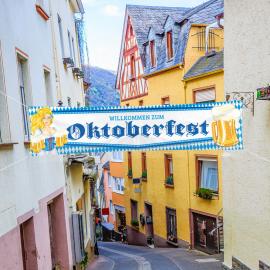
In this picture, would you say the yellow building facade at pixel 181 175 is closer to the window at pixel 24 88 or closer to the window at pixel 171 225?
the window at pixel 171 225

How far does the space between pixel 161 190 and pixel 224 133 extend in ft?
46.8

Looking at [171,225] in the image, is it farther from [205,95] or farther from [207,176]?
[205,95]

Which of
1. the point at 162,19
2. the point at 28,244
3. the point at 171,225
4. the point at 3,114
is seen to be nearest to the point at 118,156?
the point at 171,225

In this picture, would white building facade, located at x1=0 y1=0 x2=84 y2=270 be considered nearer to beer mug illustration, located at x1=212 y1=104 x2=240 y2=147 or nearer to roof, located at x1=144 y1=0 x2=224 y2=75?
beer mug illustration, located at x1=212 y1=104 x2=240 y2=147

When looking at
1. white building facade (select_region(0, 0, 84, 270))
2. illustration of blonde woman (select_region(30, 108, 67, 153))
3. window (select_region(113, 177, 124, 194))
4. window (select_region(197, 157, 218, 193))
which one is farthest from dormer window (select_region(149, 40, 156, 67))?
illustration of blonde woman (select_region(30, 108, 67, 153))

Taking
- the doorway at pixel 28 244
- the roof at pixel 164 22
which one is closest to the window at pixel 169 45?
the roof at pixel 164 22

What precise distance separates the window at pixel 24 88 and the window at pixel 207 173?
10.2 m

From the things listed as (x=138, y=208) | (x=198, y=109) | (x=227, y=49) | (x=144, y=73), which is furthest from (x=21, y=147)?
(x=138, y=208)

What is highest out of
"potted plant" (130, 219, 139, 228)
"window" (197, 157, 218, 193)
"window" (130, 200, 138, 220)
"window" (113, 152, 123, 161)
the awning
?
"window" (197, 157, 218, 193)

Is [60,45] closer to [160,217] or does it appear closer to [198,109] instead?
[198,109]

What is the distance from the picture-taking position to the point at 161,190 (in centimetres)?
2233

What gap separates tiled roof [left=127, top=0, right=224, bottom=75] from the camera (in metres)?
19.7

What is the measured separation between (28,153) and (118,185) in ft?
72.6

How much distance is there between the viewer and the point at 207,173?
1833 cm
